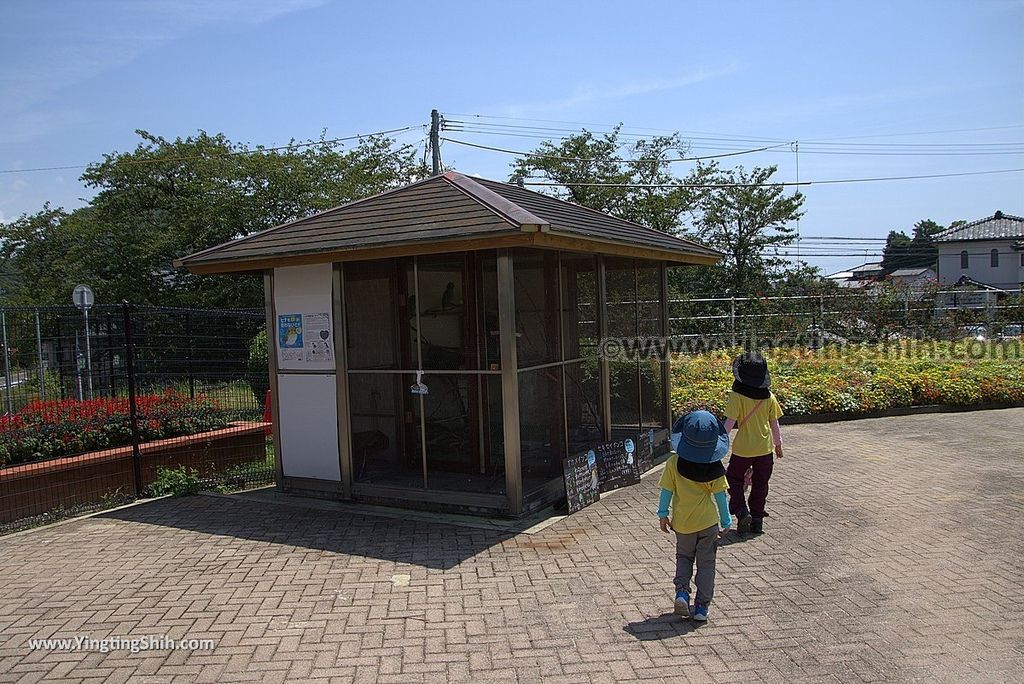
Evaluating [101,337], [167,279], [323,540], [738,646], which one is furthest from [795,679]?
[167,279]

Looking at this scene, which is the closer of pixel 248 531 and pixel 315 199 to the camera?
pixel 248 531

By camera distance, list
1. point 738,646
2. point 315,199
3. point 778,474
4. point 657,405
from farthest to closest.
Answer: point 315,199 < point 657,405 < point 778,474 < point 738,646

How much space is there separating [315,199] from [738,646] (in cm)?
2393

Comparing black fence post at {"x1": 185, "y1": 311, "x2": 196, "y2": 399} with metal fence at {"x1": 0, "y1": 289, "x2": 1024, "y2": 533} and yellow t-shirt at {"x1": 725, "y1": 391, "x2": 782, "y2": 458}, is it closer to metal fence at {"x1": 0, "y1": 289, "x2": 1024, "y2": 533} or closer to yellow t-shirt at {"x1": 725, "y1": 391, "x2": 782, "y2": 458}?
metal fence at {"x1": 0, "y1": 289, "x2": 1024, "y2": 533}

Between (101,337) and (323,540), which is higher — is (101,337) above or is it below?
above

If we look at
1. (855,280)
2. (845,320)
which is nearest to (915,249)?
(855,280)

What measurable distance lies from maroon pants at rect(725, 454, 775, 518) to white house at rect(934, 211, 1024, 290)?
52.5m

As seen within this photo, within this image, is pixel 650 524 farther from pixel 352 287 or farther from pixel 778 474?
pixel 352 287

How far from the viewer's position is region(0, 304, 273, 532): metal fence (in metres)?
7.91

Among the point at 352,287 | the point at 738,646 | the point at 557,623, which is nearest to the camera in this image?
the point at 738,646

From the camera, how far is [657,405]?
34.0 ft

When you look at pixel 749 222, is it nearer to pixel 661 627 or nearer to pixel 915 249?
pixel 661 627

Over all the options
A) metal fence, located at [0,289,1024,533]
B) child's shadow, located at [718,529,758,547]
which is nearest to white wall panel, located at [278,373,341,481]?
metal fence, located at [0,289,1024,533]

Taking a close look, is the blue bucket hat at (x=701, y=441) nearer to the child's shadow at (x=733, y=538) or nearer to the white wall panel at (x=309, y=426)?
the child's shadow at (x=733, y=538)
